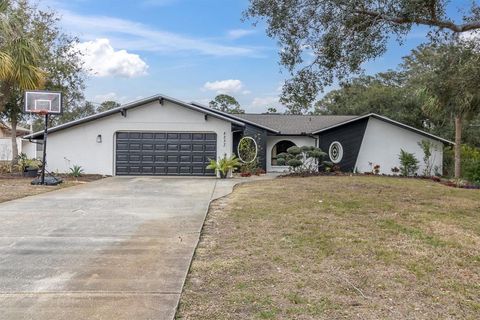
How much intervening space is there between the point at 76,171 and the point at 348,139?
1371 cm

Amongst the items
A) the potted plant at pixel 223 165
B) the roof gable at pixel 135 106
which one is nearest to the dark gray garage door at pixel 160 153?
the potted plant at pixel 223 165

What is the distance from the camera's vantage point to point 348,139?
2325 cm

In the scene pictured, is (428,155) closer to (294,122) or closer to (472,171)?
(472,171)

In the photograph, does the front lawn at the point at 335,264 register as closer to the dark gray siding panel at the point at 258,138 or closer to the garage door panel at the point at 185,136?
the garage door panel at the point at 185,136

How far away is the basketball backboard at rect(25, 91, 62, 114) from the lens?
1462 centimetres

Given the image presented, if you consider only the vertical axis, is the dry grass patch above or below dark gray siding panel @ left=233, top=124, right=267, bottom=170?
below

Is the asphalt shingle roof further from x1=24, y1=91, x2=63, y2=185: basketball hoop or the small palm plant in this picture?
x1=24, y1=91, x2=63, y2=185: basketball hoop

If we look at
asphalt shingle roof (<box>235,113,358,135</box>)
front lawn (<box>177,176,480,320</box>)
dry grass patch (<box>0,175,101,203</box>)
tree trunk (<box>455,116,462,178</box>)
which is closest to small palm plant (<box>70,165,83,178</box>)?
dry grass patch (<box>0,175,101,203</box>)

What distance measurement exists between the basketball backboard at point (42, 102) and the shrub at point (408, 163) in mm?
16758

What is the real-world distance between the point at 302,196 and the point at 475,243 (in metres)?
5.52

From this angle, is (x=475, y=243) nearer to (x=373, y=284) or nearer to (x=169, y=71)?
(x=373, y=284)

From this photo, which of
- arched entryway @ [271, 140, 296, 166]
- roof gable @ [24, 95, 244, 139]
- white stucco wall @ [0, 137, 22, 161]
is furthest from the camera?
white stucco wall @ [0, 137, 22, 161]

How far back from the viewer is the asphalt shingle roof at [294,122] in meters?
23.4

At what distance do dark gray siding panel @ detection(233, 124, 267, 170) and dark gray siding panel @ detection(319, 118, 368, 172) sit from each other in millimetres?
3214
